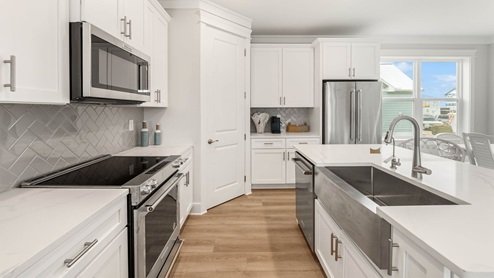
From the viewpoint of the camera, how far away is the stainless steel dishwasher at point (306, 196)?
9.09ft

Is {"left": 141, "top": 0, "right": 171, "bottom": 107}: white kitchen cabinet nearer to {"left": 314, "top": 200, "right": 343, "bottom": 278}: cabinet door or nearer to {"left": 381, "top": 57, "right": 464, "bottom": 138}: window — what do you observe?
{"left": 314, "top": 200, "right": 343, "bottom": 278}: cabinet door

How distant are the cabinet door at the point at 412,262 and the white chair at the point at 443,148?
345 cm

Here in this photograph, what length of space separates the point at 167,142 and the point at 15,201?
8.74 ft

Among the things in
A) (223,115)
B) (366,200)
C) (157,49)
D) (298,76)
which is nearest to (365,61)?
(298,76)

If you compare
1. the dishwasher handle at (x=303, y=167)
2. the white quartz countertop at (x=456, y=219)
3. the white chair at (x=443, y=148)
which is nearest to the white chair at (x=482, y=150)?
the white chair at (x=443, y=148)

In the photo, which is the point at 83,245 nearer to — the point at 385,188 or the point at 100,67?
the point at 100,67

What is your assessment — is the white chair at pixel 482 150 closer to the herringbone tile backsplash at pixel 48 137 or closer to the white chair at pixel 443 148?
the white chair at pixel 443 148

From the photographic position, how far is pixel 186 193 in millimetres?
3646

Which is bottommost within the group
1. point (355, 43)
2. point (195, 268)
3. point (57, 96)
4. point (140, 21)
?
point (195, 268)

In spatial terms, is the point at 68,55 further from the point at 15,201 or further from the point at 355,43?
the point at 355,43

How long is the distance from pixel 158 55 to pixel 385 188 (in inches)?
98.5

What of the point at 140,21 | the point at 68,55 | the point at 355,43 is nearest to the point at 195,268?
the point at 68,55

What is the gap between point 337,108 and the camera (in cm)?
523

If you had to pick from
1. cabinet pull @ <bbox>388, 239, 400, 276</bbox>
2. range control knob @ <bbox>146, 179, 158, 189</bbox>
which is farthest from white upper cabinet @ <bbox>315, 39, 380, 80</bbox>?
cabinet pull @ <bbox>388, 239, 400, 276</bbox>
